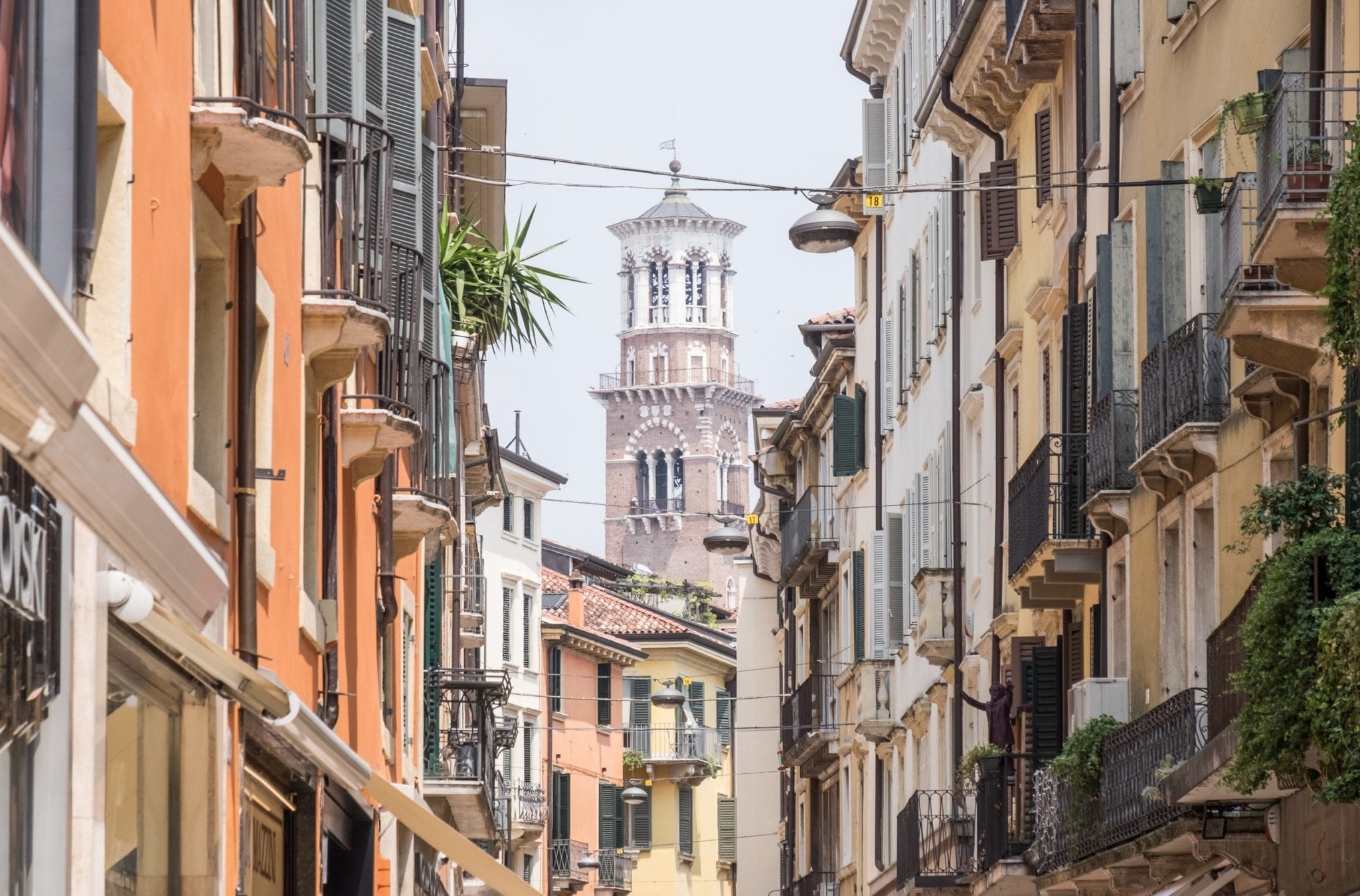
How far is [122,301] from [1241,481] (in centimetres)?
1090

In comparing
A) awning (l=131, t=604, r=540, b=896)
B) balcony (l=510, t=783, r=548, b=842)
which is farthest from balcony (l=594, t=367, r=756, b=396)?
awning (l=131, t=604, r=540, b=896)

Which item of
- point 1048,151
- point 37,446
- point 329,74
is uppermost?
point 1048,151

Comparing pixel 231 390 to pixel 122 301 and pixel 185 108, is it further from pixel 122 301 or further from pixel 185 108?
pixel 122 301

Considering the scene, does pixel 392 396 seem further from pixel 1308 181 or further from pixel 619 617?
pixel 619 617

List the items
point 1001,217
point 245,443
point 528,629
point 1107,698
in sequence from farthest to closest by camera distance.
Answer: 1. point 528,629
2. point 1001,217
3. point 1107,698
4. point 245,443

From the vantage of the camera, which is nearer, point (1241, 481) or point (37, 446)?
point (37, 446)

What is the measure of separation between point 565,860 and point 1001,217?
148ft

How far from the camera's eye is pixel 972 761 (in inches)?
1029

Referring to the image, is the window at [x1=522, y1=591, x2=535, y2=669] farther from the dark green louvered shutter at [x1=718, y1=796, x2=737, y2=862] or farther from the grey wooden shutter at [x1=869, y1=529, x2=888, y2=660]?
the grey wooden shutter at [x1=869, y1=529, x2=888, y2=660]

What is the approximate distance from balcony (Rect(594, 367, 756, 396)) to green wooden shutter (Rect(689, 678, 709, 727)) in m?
93.4

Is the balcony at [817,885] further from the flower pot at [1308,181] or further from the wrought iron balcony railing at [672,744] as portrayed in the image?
the flower pot at [1308,181]

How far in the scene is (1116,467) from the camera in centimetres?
2111

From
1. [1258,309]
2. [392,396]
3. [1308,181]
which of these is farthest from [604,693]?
[1308,181]

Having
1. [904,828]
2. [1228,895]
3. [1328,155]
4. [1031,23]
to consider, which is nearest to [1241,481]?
[1228,895]
